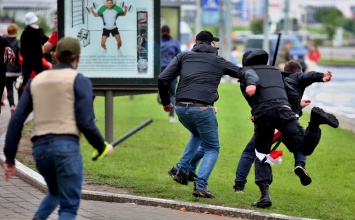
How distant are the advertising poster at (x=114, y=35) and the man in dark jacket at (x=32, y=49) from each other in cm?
141

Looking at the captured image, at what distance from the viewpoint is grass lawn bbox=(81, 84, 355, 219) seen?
36.1ft

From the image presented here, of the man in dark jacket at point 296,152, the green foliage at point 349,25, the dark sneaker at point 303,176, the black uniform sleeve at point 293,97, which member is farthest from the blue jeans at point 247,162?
the green foliage at point 349,25

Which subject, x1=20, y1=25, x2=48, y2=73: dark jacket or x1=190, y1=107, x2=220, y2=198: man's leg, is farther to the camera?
x1=20, y1=25, x2=48, y2=73: dark jacket

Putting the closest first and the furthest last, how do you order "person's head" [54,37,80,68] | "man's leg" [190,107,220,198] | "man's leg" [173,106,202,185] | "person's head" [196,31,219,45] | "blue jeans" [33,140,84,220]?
A: "blue jeans" [33,140,84,220] < "person's head" [54,37,80,68] < "man's leg" [190,107,220,198] < "person's head" [196,31,219,45] < "man's leg" [173,106,202,185]

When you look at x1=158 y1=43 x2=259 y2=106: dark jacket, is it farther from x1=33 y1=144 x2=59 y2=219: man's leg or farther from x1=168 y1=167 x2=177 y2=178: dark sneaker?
x1=33 y1=144 x2=59 y2=219: man's leg

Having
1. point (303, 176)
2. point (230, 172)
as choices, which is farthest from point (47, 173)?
point (230, 172)

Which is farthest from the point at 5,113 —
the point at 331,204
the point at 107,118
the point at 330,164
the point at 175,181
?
the point at 331,204

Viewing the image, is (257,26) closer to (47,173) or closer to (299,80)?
(299,80)

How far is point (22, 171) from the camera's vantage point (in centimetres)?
1241

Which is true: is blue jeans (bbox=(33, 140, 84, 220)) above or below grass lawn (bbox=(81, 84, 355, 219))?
above

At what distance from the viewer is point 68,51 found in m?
7.68

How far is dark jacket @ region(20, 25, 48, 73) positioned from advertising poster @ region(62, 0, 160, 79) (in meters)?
1.40

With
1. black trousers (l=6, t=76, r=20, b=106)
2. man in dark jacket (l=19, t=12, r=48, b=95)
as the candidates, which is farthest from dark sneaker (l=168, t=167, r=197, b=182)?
black trousers (l=6, t=76, r=20, b=106)

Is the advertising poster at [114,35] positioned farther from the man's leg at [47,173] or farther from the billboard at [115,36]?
the man's leg at [47,173]
